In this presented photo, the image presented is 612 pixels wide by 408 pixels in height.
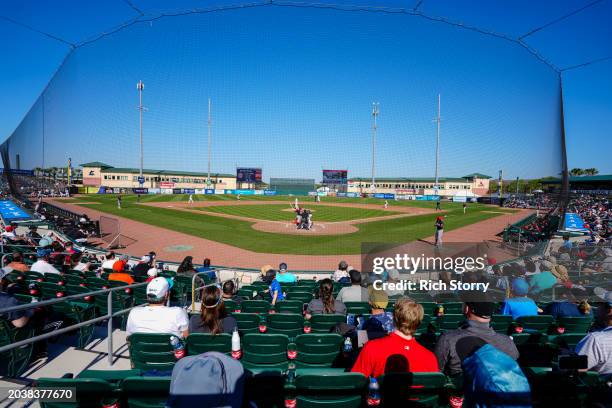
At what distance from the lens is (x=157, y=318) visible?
389cm

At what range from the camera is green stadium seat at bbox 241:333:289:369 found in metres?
3.57

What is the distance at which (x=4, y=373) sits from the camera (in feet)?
12.6

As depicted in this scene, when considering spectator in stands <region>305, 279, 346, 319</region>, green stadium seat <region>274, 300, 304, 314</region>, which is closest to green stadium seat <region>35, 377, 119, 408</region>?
spectator in stands <region>305, 279, 346, 319</region>

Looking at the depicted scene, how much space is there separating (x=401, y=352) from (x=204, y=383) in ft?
5.20

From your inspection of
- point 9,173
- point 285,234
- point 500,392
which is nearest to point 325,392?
point 500,392

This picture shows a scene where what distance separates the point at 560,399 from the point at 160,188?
79.6 metres

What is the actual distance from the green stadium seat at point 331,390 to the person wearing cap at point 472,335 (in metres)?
0.90

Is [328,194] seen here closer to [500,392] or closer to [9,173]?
[9,173]

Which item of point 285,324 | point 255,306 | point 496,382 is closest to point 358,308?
point 285,324

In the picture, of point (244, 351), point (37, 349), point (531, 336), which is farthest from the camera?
point (37, 349)

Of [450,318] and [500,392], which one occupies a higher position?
[500,392]

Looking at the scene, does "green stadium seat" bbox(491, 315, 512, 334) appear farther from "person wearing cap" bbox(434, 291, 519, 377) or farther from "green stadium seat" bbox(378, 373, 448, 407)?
"green stadium seat" bbox(378, 373, 448, 407)

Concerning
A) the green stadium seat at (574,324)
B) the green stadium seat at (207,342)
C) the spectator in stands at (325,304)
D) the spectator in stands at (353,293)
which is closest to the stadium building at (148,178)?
the spectator in stands at (353,293)

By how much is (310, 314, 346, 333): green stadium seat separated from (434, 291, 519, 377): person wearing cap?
6.42 feet
